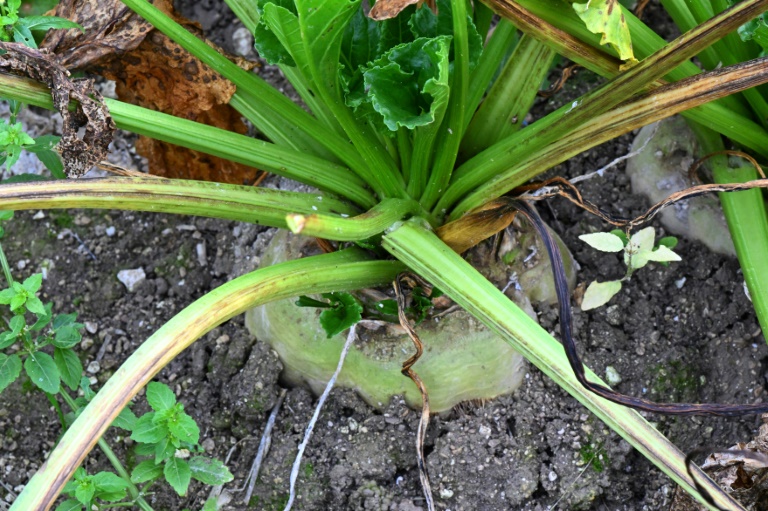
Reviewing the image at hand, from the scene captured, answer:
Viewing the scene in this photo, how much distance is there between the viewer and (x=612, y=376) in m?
1.76

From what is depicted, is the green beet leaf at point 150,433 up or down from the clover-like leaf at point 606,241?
down

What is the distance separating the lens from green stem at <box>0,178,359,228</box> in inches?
45.9

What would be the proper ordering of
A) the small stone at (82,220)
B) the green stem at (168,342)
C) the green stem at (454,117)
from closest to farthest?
the green stem at (168,342), the green stem at (454,117), the small stone at (82,220)

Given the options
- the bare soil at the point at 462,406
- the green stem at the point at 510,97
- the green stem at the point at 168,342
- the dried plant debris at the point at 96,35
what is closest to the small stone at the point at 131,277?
the bare soil at the point at 462,406

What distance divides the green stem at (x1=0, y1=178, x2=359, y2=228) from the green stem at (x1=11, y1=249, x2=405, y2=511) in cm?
11

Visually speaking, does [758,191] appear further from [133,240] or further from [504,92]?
[133,240]

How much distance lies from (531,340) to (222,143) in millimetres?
658

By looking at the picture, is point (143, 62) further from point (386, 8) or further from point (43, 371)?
point (386, 8)

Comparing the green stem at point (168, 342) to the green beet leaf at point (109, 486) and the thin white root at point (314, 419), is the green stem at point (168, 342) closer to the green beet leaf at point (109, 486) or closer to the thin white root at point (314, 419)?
the thin white root at point (314, 419)

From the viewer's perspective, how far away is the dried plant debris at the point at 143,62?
163cm

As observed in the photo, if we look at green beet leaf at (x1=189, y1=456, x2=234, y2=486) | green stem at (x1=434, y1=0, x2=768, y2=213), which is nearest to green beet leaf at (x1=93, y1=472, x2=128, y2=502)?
green beet leaf at (x1=189, y1=456, x2=234, y2=486)

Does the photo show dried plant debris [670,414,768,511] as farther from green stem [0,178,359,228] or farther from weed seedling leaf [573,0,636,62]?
green stem [0,178,359,228]

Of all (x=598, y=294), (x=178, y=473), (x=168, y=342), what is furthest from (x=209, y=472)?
(x=598, y=294)

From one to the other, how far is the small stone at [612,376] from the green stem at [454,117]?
1.87 feet
